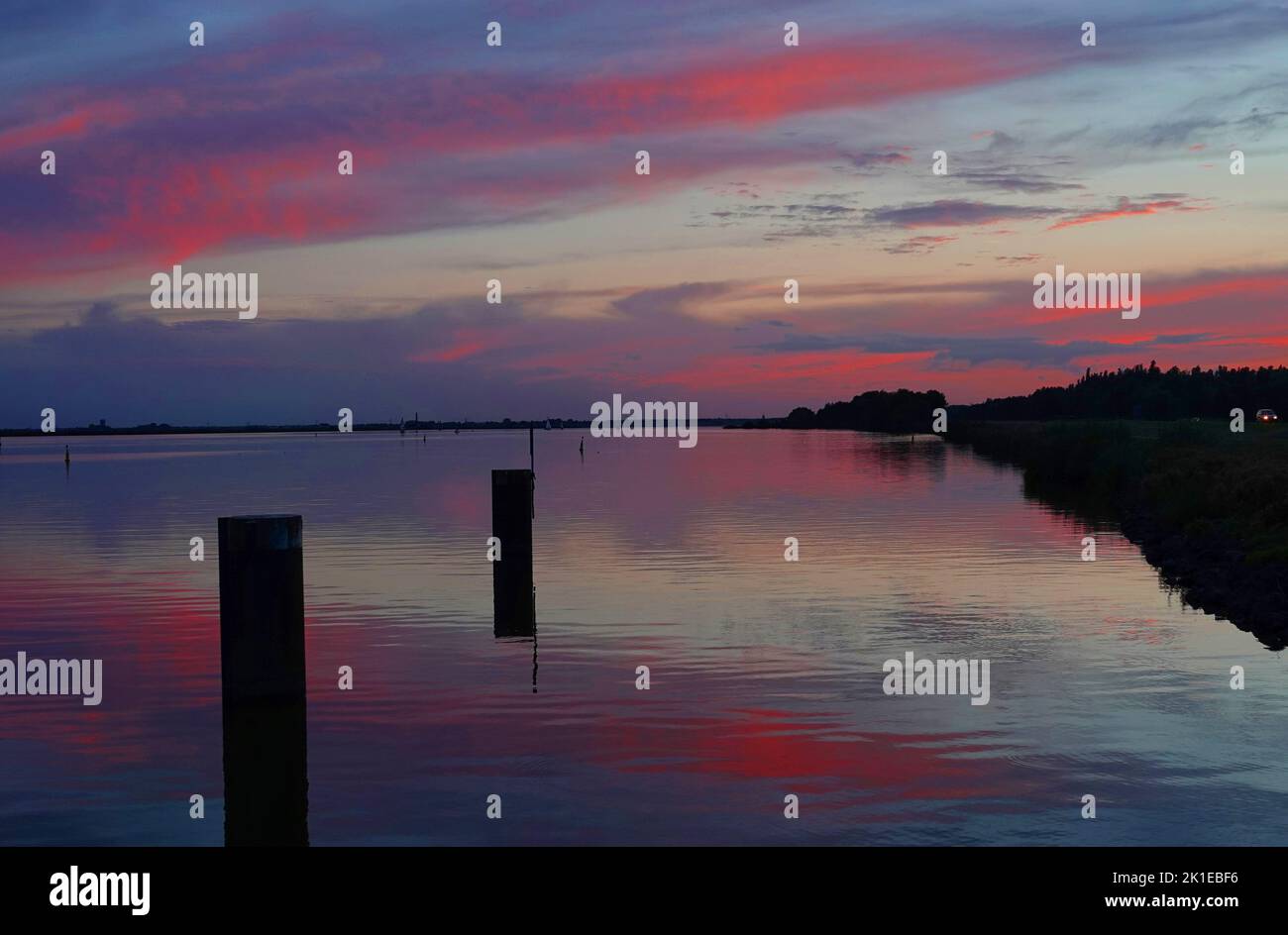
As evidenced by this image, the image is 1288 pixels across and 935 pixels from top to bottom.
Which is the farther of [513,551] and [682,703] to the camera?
[513,551]

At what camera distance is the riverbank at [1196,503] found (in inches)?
1115

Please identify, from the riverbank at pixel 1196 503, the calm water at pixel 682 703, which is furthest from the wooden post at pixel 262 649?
the riverbank at pixel 1196 503

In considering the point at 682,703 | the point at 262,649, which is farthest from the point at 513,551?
the point at 262,649

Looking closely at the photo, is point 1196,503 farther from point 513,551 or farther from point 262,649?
point 262,649

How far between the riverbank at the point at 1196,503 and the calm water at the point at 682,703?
100cm

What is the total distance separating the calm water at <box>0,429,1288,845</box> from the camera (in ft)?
45.6

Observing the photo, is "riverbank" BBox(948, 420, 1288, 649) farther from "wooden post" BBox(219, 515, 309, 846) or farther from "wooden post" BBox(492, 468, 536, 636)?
"wooden post" BBox(219, 515, 309, 846)

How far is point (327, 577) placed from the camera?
34938mm

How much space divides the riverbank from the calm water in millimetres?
1000

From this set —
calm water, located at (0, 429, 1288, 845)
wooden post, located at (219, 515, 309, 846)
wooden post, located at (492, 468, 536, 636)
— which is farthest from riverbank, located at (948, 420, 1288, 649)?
wooden post, located at (219, 515, 309, 846)

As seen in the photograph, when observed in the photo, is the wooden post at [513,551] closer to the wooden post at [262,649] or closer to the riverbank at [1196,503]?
the wooden post at [262,649]

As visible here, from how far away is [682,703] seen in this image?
19281 mm

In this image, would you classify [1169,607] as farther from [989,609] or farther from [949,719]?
[949,719]

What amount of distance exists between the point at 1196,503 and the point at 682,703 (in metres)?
30.1
